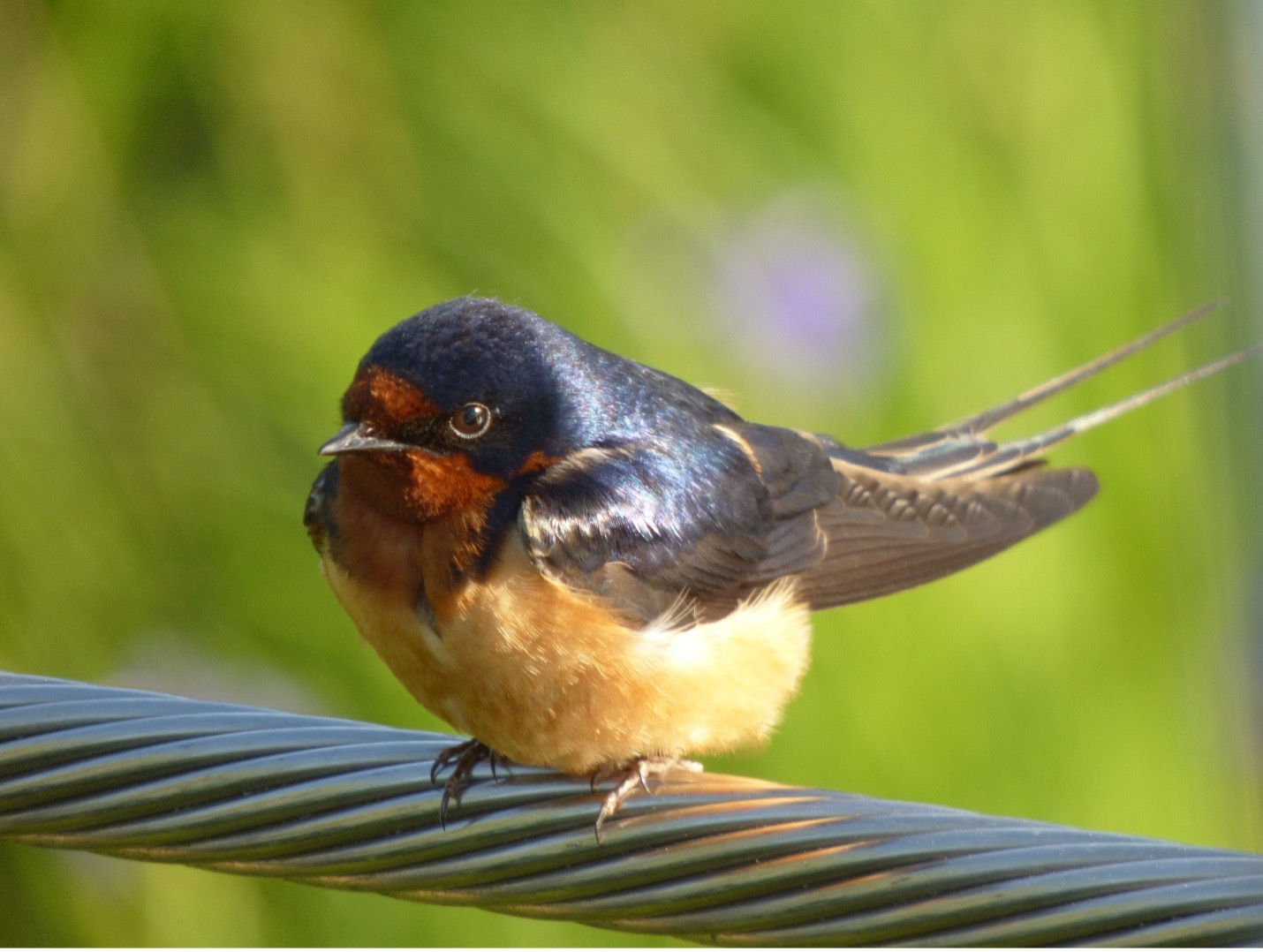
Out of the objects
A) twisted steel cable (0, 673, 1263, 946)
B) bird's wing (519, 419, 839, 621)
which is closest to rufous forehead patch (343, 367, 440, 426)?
bird's wing (519, 419, 839, 621)

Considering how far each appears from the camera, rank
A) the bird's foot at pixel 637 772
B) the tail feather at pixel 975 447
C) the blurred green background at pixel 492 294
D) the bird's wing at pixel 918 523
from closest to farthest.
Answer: the bird's foot at pixel 637 772
the bird's wing at pixel 918 523
the tail feather at pixel 975 447
the blurred green background at pixel 492 294

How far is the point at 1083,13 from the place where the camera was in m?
3.49

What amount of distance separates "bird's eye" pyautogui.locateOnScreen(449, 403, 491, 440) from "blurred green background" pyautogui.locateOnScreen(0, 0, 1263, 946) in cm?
118

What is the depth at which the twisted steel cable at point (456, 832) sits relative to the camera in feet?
3.64

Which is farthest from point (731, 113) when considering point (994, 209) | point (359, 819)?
point (359, 819)

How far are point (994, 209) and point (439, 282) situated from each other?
3.74 feet

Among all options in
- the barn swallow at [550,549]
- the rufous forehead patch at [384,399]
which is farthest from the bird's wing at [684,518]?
the rufous forehead patch at [384,399]

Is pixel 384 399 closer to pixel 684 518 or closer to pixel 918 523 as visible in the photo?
pixel 684 518

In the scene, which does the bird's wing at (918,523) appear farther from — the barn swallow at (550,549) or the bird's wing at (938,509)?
the barn swallow at (550,549)

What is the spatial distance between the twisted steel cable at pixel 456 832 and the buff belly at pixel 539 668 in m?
0.49

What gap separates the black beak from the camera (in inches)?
70.9

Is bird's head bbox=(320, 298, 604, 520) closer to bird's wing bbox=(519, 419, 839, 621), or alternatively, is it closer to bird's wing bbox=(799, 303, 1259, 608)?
bird's wing bbox=(519, 419, 839, 621)

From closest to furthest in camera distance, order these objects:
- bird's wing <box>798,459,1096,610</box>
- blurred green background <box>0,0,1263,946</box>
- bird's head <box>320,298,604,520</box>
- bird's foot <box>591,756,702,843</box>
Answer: bird's foot <box>591,756,702,843</box> → bird's head <box>320,298,604,520</box> → bird's wing <box>798,459,1096,610</box> → blurred green background <box>0,0,1263,946</box>

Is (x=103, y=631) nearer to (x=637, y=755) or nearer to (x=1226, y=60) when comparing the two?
(x=637, y=755)
